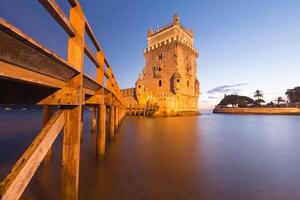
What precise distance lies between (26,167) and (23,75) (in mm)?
962

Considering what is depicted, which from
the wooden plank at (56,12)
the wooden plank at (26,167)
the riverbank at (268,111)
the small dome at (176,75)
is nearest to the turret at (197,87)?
the small dome at (176,75)

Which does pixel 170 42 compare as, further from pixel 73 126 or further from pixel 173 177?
pixel 73 126

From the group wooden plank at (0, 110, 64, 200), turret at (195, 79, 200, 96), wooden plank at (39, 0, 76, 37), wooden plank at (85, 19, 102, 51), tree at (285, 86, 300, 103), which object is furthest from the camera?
tree at (285, 86, 300, 103)

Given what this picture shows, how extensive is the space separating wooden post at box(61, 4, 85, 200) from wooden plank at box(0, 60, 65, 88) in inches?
19.3

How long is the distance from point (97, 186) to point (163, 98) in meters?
32.6

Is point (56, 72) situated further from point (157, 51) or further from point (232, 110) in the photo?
point (232, 110)

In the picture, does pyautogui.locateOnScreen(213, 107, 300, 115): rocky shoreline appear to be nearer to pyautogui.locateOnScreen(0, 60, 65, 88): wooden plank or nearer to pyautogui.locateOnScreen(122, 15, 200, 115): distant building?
pyautogui.locateOnScreen(122, 15, 200, 115): distant building

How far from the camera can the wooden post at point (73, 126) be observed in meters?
2.71

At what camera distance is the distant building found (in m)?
38.0

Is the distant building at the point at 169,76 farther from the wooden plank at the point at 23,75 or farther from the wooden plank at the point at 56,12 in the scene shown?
the wooden plank at the point at 23,75

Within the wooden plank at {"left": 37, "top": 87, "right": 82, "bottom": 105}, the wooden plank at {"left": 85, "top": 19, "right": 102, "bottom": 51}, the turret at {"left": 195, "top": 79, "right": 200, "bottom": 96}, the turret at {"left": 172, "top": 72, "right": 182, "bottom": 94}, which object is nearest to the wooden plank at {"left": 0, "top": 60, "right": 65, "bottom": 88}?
the wooden plank at {"left": 37, "top": 87, "right": 82, "bottom": 105}

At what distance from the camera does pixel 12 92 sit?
3035 mm

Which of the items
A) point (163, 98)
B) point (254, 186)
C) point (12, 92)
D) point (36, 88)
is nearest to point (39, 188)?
point (12, 92)

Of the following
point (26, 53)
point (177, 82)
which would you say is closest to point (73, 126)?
point (26, 53)
